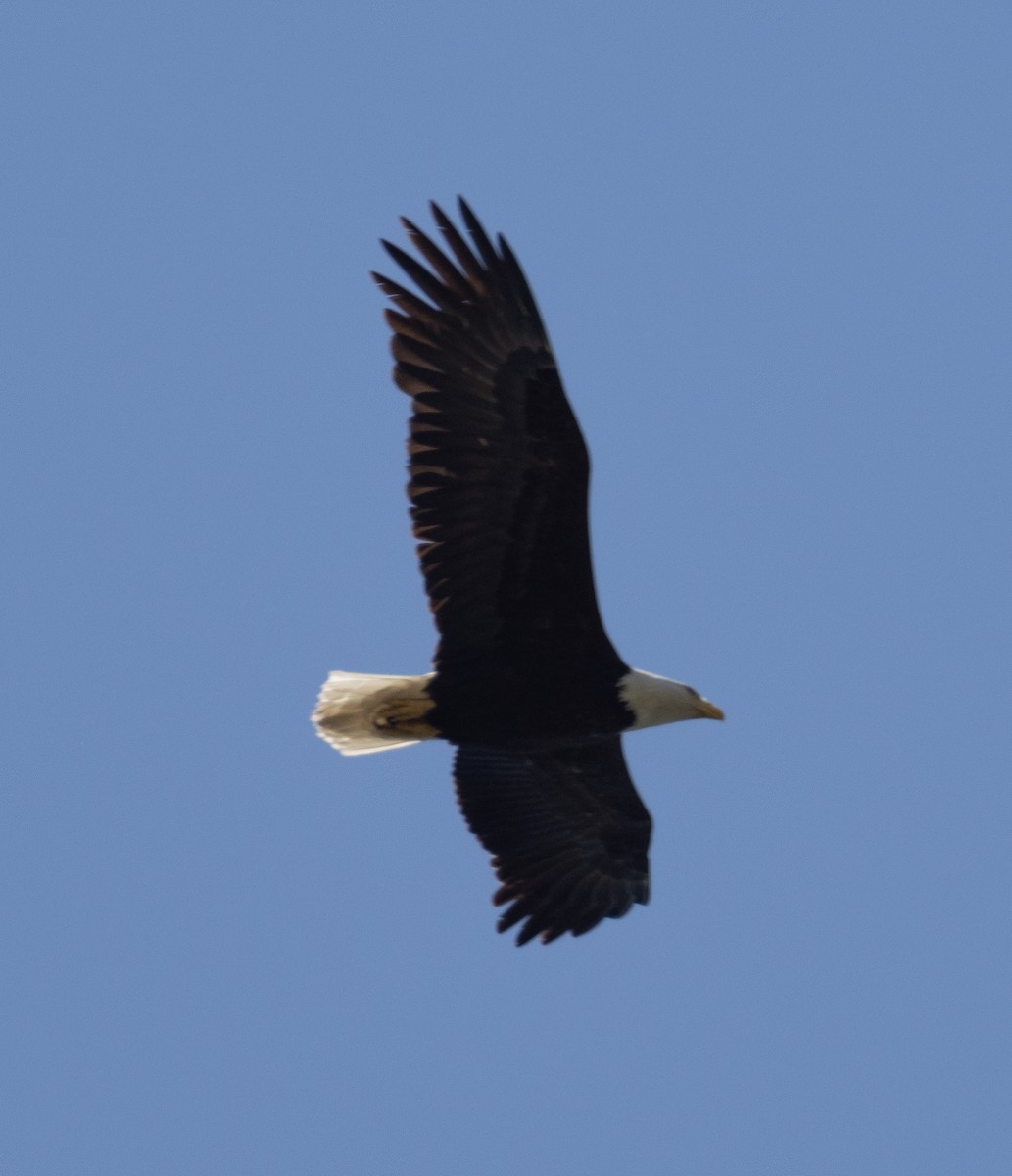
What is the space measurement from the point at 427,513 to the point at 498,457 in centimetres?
43

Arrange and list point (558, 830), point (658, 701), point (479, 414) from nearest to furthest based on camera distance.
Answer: point (479, 414), point (658, 701), point (558, 830)

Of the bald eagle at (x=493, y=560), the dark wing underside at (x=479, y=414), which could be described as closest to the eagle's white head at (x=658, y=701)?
the bald eagle at (x=493, y=560)

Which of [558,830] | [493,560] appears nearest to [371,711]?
[493,560]

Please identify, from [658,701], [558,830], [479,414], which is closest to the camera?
[479,414]

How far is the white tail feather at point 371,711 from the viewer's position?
1141cm

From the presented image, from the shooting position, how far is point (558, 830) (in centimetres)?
1219

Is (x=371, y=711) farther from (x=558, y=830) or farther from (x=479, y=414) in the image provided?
→ (x=479, y=414)

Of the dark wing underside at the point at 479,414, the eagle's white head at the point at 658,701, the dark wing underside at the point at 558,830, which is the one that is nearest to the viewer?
the dark wing underside at the point at 479,414

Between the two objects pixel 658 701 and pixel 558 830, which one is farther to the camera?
pixel 558 830

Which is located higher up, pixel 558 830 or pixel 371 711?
pixel 371 711

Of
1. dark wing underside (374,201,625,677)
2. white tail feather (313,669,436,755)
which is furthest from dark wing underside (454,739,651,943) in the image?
dark wing underside (374,201,625,677)

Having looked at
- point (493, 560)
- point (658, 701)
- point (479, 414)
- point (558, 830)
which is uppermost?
point (479, 414)

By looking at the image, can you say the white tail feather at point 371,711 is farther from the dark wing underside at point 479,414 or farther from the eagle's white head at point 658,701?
the eagle's white head at point 658,701

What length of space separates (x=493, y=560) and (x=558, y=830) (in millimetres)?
1824
